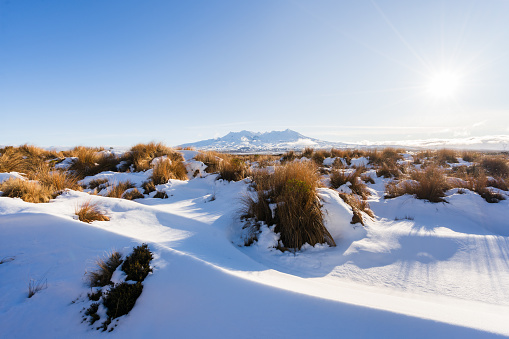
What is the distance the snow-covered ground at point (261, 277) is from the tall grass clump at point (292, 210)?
0.65 feet

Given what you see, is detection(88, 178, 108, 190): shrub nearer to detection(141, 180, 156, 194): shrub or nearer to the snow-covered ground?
detection(141, 180, 156, 194): shrub

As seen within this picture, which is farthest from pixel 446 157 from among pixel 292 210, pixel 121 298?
pixel 121 298

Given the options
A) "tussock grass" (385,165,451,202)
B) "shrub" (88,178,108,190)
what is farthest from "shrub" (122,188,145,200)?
"tussock grass" (385,165,451,202)

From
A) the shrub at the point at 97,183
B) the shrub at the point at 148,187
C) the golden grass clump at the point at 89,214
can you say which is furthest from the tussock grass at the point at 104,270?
the shrub at the point at 97,183

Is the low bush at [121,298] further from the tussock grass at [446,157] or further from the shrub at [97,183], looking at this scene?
the tussock grass at [446,157]

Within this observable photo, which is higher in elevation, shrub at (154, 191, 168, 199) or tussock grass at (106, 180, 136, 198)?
tussock grass at (106, 180, 136, 198)

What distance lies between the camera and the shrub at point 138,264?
2.14m

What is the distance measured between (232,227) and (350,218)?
2.20 m

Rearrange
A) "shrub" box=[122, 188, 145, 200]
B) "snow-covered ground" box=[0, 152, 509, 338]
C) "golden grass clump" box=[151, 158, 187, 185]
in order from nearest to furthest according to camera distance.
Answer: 1. "snow-covered ground" box=[0, 152, 509, 338]
2. "shrub" box=[122, 188, 145, 200]
3. "golden grass clump" box=[151, 158, 187, 185]

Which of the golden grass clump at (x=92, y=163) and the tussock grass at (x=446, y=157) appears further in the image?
the tussock grass at (x=446, y=157)

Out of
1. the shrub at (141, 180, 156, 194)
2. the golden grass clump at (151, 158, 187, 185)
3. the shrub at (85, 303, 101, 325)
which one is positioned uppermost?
the golden grass clump at (151, 158, 187, 185)

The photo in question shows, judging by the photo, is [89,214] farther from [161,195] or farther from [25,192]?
[161,195]

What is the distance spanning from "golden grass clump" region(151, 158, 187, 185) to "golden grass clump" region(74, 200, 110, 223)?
3.67 m

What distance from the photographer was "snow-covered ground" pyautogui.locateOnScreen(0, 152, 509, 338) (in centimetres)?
166
